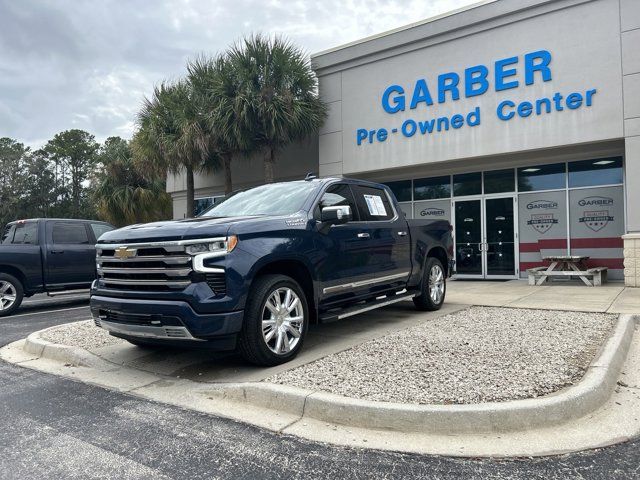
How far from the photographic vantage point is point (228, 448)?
320cm

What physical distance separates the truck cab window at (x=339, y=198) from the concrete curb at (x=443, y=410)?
227 centimetres

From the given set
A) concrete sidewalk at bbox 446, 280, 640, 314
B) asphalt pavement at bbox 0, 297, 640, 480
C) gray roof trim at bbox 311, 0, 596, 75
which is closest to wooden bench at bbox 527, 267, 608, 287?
concrete sidewalk at bbox 446, 280, 640, 314

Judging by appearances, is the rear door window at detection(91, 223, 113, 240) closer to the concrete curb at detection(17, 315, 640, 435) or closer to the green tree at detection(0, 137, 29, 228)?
the concrete curb at detection(17, 315, 640, 435)

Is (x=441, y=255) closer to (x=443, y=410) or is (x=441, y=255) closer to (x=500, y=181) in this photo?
(x=443, y=410)

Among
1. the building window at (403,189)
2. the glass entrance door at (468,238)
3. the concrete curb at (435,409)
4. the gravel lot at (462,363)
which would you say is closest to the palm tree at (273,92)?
the building window at (403,189)

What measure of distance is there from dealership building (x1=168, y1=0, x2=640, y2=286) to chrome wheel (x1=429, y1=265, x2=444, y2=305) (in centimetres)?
548

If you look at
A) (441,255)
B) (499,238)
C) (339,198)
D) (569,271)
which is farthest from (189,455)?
(499,238)

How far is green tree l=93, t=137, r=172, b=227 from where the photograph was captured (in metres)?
22.2

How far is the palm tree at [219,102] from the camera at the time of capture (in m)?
14.4

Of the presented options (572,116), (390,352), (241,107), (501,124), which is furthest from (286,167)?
(390,352)

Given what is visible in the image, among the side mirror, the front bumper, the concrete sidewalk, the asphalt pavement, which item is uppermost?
the side mirror

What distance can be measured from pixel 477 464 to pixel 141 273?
324 cm

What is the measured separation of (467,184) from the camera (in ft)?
47.5

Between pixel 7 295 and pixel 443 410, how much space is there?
893 cm
